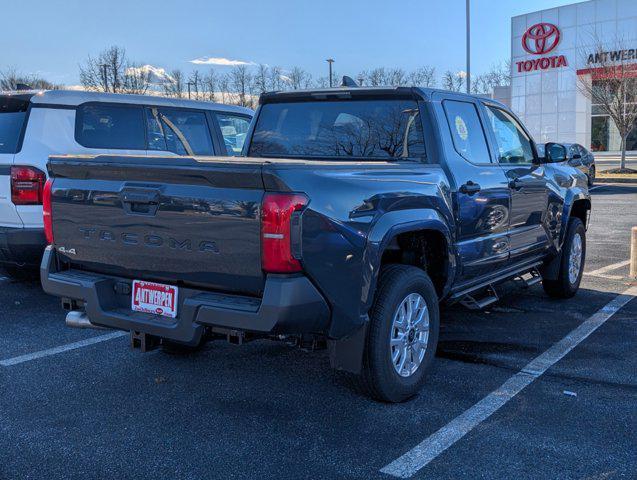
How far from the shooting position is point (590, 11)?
34531 mm

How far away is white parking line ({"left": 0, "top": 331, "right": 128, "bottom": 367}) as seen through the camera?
191 inches

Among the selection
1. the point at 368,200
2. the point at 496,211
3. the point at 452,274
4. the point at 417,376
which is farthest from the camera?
the point at 496,211

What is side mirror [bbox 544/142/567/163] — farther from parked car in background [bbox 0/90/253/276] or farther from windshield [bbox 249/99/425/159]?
parked car in background [bbox 0/90/253/276]

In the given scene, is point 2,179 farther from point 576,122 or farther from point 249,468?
point 576,122

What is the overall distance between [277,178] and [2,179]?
404 cm

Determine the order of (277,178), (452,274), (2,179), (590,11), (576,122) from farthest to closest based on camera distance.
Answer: (576,122)
(590,11)
(2,179)
(452,274)
(277,178)

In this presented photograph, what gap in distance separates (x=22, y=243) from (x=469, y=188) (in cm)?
397

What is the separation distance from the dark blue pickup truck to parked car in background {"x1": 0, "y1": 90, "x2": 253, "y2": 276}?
7.07 feet

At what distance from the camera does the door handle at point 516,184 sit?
17.6ft

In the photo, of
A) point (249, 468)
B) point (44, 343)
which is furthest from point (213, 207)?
point (44, 343)

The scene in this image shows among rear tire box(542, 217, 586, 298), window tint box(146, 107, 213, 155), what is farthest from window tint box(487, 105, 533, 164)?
window tint box(146, 107, 213, 155)

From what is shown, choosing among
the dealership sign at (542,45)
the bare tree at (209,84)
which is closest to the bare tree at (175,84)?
the bare tree at (209,84)

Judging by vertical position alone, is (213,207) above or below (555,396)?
above

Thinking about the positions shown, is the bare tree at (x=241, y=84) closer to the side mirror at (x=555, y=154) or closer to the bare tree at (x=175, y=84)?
the bare tree at (x=175, y=84)
